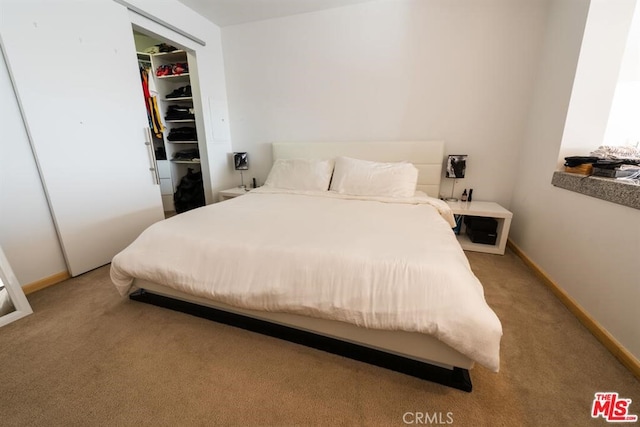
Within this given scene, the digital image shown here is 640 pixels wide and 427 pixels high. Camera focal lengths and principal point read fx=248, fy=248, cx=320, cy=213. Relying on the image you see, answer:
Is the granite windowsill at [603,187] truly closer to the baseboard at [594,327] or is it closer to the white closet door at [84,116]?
the baseboard at [594,327]

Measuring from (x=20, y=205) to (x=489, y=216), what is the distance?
3.83 metres

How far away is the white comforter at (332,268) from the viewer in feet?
3.35

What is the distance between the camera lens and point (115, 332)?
1467 millimetres

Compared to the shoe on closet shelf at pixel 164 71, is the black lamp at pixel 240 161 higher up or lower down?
lower down

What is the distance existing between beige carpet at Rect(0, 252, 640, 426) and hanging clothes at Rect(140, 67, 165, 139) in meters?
2.91

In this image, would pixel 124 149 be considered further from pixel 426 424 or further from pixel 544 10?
pixel 544 10

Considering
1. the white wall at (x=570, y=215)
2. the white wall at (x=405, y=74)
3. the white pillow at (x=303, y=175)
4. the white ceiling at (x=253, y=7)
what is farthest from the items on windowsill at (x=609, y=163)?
the white ceiling at (x=253, y=7)

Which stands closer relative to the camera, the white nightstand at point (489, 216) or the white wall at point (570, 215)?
the white wall at point (570, 215)

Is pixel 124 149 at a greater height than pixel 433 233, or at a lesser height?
greater

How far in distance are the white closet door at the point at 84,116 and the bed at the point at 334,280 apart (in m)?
0.89

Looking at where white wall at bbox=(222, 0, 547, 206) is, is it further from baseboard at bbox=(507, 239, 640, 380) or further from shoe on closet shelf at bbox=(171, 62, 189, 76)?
baseboard at bbox=(507, 239, 640, 380)

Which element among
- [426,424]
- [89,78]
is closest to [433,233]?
[426,424]

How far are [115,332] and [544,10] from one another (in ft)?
13.9

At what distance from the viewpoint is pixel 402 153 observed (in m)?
2.81
